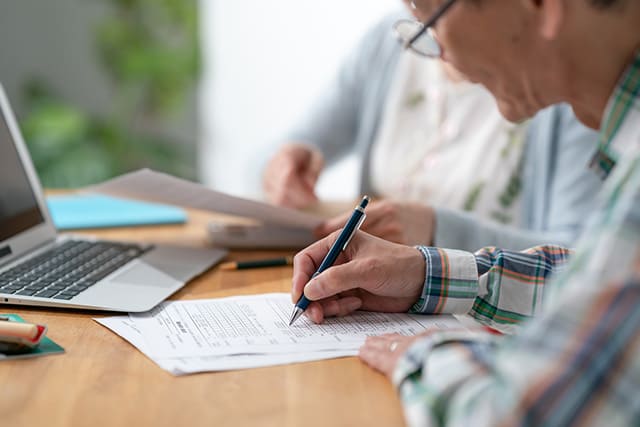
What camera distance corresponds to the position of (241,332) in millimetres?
789

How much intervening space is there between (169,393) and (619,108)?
1.64ft

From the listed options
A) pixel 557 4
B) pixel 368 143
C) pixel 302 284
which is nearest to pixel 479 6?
pixel 557 4

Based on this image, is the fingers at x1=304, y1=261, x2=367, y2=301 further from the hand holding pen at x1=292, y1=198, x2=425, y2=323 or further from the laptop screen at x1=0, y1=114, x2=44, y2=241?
the laptop screen at x1=0, y1=114, x2=44, y2=241

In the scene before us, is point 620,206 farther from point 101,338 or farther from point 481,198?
point 481,198

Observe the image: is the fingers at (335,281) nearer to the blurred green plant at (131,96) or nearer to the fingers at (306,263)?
the fingers at (306,263)

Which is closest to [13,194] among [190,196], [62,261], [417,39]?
[62,261]

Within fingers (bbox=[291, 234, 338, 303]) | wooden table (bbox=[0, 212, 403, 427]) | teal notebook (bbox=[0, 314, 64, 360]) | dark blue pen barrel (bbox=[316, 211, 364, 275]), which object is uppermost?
dark blue pen barrel (bbox=[316, 211, 364, 275])

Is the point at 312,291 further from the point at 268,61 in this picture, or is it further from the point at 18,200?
the point at 268,61

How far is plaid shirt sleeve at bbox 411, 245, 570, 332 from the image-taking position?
0.86 meters

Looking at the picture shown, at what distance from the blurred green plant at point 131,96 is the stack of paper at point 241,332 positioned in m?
2.60

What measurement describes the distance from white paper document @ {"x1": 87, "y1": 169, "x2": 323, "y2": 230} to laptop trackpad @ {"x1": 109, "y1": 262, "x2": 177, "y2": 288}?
0.13 m

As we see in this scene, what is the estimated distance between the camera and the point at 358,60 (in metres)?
1.89

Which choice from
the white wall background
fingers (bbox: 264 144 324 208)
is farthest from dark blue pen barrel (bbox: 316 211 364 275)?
the white wall background

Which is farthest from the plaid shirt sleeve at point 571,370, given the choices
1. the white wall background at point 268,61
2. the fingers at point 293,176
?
the white wall background at point 268,61
